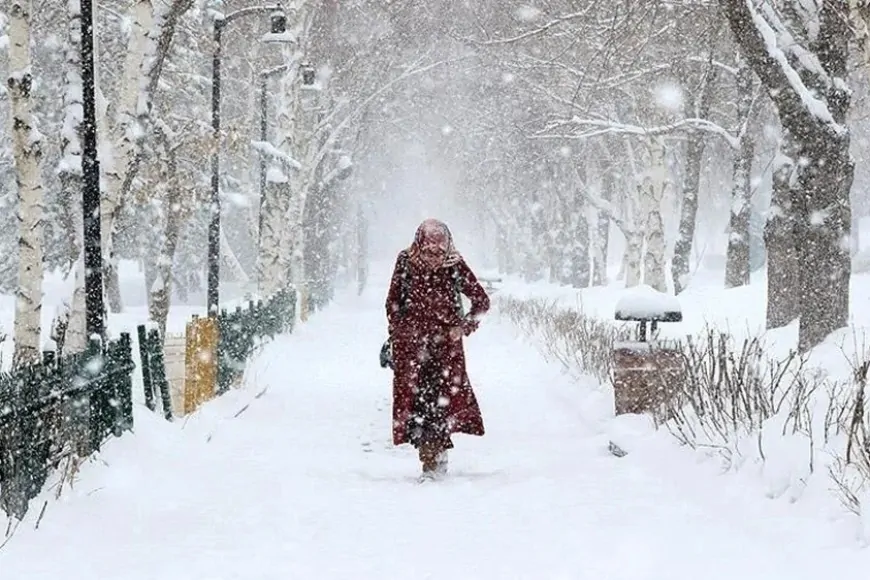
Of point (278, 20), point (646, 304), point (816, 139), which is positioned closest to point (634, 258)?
point (278, 20)

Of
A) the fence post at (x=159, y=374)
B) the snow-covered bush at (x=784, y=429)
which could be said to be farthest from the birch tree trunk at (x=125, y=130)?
the snow-covered bush at (x=784, y=429)

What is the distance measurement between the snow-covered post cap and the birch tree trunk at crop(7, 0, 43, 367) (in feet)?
19.0

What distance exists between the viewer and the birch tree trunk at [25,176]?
9516 mm

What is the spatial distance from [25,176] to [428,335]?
550 cm

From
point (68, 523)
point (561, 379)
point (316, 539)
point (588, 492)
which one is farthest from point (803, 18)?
point (68, 523)

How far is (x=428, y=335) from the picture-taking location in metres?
6.65

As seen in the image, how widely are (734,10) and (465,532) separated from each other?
6.19 metres

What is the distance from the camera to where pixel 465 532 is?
196 inches

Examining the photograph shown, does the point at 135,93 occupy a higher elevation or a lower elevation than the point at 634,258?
higher

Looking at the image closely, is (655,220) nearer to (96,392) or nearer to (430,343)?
(430,343)

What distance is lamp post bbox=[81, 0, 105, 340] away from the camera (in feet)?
24.2

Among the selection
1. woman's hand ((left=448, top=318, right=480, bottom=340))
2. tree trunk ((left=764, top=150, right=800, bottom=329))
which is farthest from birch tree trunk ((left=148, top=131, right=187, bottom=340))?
woman's hand ((left=448, top=318, right=480, bottom=340))

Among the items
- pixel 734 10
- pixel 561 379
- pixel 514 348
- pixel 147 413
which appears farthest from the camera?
pixel 514 348

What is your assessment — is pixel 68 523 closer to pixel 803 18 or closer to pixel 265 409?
pixel 265 409
